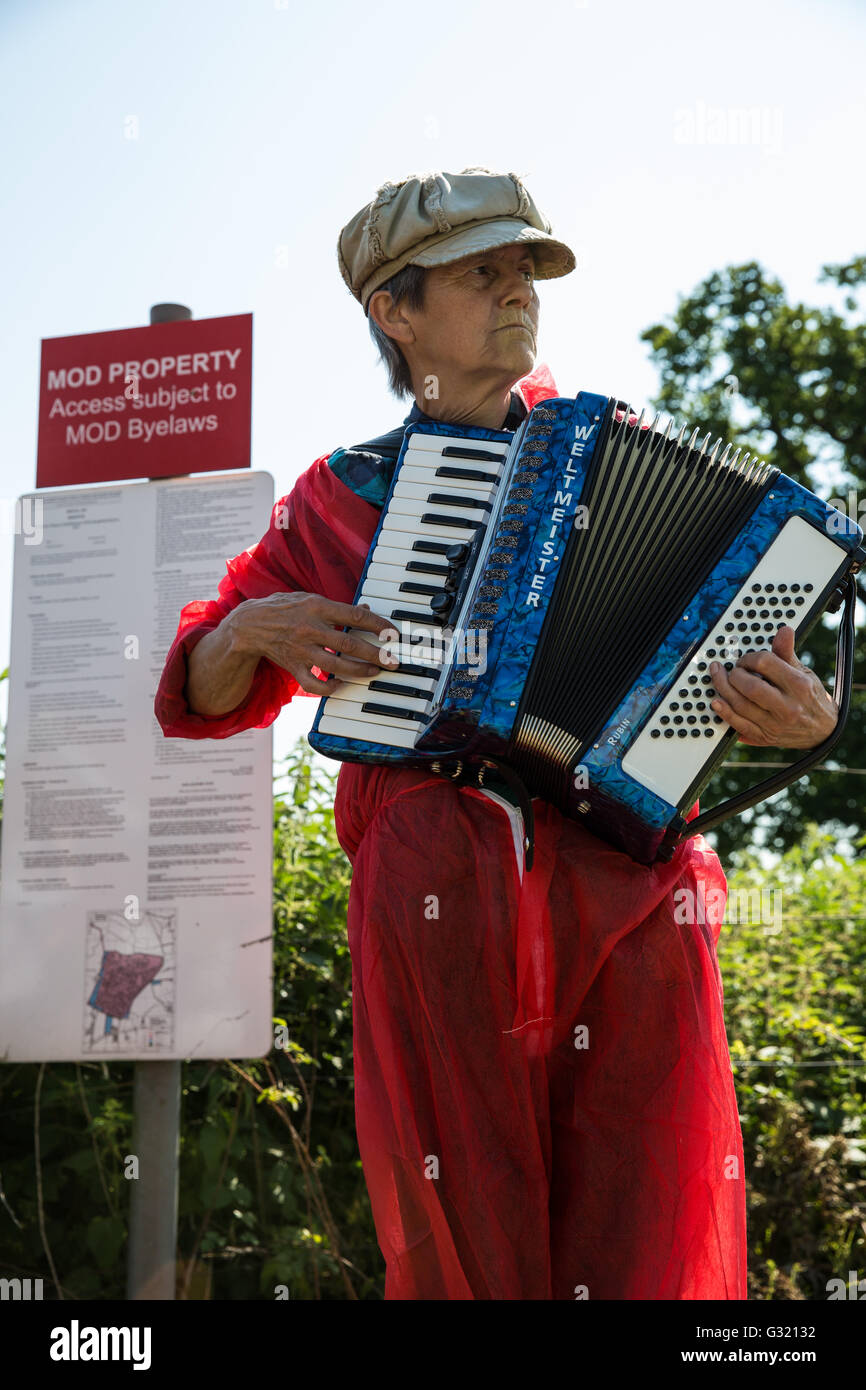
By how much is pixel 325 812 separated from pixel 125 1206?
129 centimetres

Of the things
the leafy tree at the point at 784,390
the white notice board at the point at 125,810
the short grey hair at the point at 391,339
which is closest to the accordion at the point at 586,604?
the short grey hair at the point at 391,339

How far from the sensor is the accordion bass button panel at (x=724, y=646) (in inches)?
69.7

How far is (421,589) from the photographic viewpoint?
1.85 metres

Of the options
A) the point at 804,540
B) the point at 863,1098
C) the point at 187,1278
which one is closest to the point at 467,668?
the point at 804,540

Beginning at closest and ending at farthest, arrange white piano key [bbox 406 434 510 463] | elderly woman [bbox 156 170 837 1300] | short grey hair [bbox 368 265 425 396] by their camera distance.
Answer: elderly woman [bbox 156 170 837 1300] < white piano key [bbox 406 434 510 463] < short grey hair [bbox 368 265 425 396]

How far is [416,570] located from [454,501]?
0.13 meters

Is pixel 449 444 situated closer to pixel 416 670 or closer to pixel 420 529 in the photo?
pixel 420 529

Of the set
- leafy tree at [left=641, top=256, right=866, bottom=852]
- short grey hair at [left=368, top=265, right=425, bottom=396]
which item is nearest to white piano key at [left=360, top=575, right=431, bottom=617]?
short grey hair at [left=368, top=265, right=425, bottom=396]

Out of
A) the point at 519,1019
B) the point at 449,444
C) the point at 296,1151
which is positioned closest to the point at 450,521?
the point at 449,444

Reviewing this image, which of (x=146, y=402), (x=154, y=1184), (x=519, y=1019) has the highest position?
(x=146, y=402)

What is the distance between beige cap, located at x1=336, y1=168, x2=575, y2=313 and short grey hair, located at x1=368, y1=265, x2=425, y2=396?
0.02m

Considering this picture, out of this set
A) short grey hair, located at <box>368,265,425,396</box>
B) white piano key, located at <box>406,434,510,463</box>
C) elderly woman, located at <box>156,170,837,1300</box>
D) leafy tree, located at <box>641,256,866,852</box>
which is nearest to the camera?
elderly woman, located at <box>156,170,837,1300</box>

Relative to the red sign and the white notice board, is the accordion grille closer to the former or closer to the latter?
the white notice board

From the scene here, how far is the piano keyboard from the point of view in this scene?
182cm
